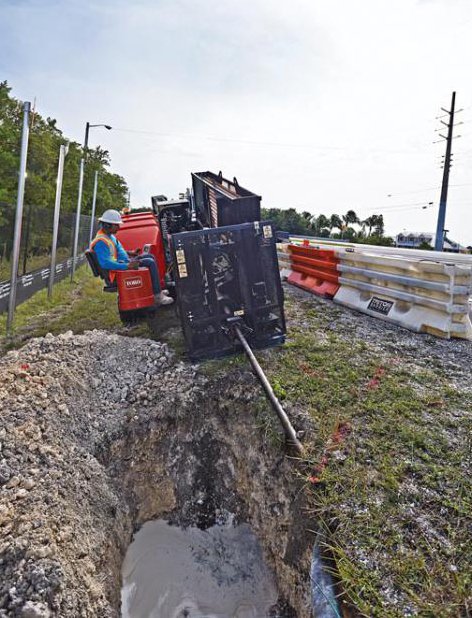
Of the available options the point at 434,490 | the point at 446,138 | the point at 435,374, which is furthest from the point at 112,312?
the point at 446,138

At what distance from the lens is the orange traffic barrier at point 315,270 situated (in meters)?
8.58

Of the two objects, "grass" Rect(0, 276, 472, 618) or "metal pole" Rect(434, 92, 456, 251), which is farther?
"metal pole" Rect(434, 92, 456, 251)

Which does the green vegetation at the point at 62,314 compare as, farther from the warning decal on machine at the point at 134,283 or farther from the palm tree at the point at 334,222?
the palm tree at the point at 334,222

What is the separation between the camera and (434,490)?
320cm

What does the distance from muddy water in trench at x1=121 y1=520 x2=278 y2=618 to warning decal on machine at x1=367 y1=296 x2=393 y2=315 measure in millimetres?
4190

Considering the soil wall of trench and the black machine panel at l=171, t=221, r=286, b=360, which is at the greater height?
the black machine panel at l=171, t=221, r=286, b=360

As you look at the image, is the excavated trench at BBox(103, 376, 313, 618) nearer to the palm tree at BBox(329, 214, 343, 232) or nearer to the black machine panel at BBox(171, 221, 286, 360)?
the black machine panel at BBox(171, 221, 286, 360)

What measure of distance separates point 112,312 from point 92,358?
3.27m

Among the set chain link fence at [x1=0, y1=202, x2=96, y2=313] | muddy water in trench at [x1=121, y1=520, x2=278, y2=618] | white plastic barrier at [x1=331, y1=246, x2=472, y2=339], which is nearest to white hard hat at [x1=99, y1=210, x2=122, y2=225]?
chain link fence at [x1=0, y1=202, x2=96, y2=313]

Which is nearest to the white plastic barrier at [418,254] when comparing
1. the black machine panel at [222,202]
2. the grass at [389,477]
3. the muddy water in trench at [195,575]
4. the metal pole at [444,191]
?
the black machine panel at [222,202]

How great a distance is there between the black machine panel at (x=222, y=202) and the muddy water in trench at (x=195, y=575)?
4027 millimetres

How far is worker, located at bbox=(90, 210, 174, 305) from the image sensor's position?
20.6 feet

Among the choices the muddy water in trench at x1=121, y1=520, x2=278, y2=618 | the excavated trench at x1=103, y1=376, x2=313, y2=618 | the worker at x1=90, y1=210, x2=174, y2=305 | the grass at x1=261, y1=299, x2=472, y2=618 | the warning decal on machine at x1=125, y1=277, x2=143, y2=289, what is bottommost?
the muddy water in trench at x1=121, y1=520, x2=278, y2=618

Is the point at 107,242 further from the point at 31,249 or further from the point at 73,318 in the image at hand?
the point at 31,249
